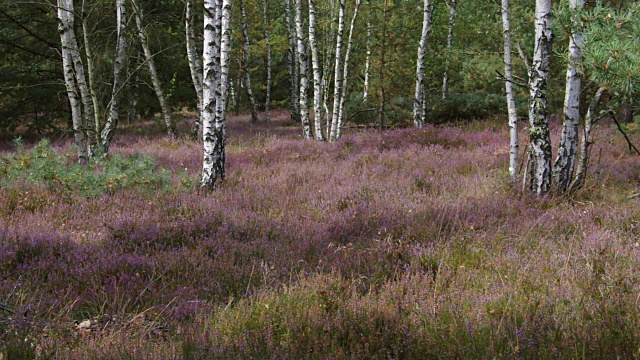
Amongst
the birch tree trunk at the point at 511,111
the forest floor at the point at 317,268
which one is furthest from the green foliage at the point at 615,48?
the birch tree trunk at the point at 511,111

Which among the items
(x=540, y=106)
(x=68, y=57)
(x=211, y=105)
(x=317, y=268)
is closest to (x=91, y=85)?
(x=68, y=57)

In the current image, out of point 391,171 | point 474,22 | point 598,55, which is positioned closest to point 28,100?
point 391,171

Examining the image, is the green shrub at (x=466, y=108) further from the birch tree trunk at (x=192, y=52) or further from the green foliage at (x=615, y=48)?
the green foliage at (x=615, y=48)

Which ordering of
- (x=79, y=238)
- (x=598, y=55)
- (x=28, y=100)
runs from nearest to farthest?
1. (x=598, y=55)
2. (x=79, y=238)
3. (x=28, y=100)

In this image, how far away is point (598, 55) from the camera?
170 inches

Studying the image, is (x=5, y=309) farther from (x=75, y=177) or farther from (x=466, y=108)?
(x=466, y=108)

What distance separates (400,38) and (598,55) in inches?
533

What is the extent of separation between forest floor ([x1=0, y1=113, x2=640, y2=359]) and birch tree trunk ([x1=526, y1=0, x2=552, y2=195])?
15.4 inches

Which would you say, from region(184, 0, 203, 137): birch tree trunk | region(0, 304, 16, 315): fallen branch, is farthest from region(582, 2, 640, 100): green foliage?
region(184, 0, 203, 137): birch tree trunk

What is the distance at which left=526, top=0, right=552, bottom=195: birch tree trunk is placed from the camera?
6.86 m

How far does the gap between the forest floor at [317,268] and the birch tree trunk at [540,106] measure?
15.4 inches

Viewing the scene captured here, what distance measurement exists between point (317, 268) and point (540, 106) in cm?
449

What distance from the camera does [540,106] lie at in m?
7.01

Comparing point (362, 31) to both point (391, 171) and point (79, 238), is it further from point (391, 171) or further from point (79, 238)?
point (79, 238)
